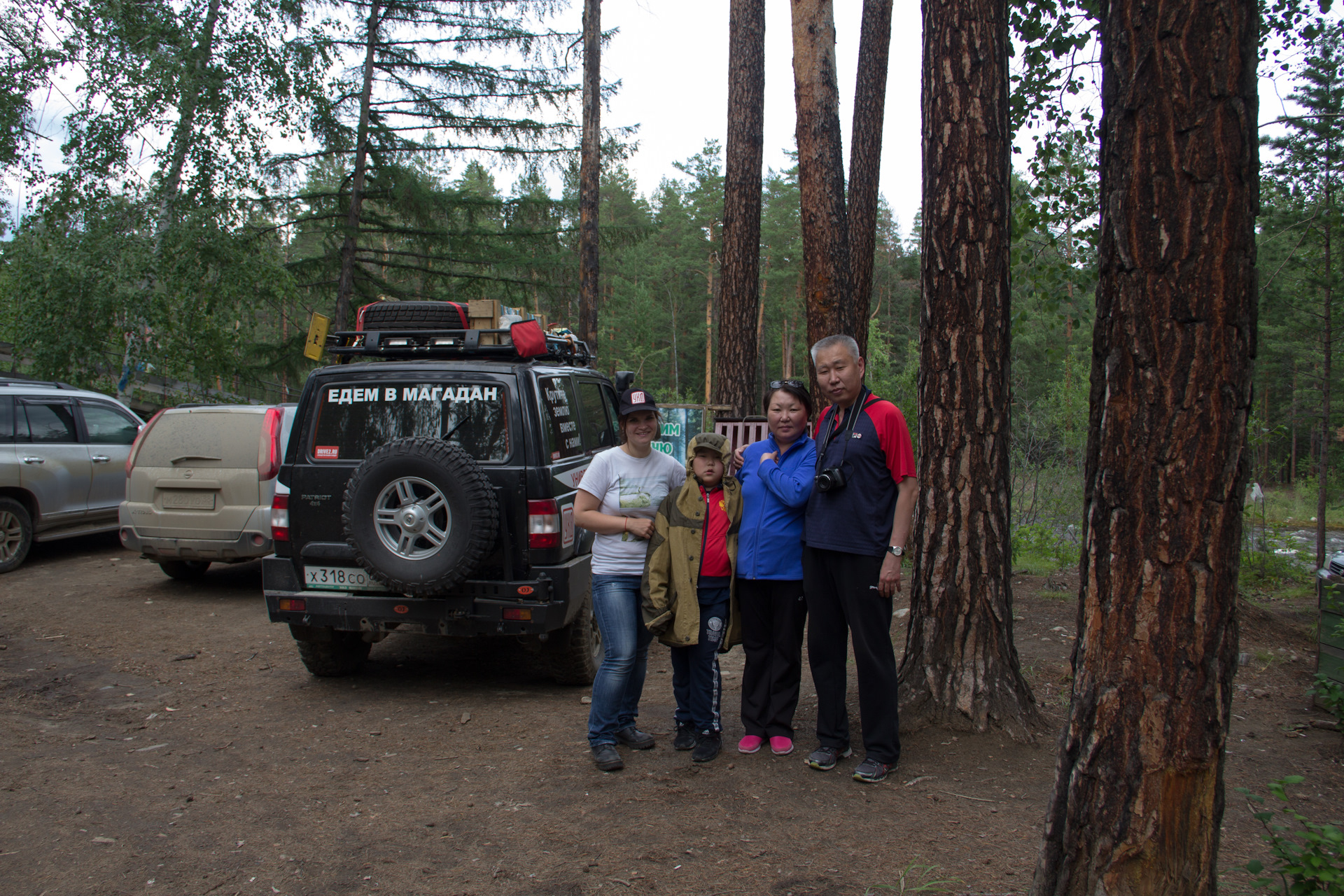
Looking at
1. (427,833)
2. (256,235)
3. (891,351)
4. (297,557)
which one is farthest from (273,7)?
(891,351)

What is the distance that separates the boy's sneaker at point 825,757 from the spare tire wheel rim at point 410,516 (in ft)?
7.19

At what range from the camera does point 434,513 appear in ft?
15.6

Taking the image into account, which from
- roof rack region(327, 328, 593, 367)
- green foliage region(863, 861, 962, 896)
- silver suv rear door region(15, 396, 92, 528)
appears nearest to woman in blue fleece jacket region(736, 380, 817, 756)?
green foliage region(863, 861, 962, 896)

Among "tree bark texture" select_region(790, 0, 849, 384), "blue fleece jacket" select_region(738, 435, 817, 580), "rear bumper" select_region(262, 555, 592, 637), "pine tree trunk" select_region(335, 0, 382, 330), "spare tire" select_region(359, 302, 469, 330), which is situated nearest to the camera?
"blue fleece jacket" select_region(738, 435, 817, 580)

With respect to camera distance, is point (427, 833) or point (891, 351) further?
point (891, 351)

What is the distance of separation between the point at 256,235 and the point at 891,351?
34958mm

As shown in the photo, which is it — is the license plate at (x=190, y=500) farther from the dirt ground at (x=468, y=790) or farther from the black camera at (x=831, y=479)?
the black camera at (x=831, y=479)

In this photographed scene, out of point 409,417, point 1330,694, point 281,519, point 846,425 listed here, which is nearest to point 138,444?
point 281,519

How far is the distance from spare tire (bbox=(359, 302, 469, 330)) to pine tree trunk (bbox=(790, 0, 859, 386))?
9.58 ft

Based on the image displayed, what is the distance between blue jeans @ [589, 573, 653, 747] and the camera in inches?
164

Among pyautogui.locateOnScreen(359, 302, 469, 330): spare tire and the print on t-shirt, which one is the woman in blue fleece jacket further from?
pyautogui.locateOnScreen(359, 302, 469, 330): spare tire

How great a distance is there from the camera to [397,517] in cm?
472

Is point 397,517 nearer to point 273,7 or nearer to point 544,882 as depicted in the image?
point 544,882

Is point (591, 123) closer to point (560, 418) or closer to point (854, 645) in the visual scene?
point (560, 418)
